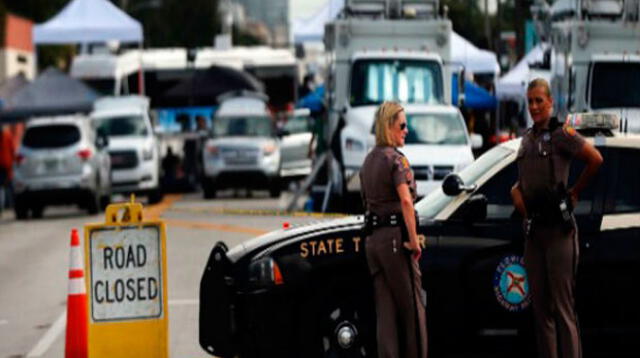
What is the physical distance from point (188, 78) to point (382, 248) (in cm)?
3852

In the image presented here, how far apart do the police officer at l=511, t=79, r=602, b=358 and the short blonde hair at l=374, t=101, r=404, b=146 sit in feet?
2.69

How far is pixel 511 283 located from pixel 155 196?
27382 mm

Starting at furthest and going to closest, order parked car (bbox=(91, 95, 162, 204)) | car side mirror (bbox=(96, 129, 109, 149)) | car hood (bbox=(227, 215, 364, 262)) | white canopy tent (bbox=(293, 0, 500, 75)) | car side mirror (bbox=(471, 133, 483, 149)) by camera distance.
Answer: parked car (bbox=(91, 95, 162, 204))
car side mirror (bbox=(96, 129, 109, 149))
white canopy tent (bbox=(293, 0, 500, 75))
car side mirror (bbox=(471, 133, 483, 149))
car hood (bbox=(227, 215, 364, 262))

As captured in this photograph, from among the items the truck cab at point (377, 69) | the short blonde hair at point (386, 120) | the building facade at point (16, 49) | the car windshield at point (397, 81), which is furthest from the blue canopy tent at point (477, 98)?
the building facade at point (16, 49)

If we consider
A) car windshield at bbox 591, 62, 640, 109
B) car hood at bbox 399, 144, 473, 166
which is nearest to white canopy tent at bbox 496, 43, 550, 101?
car hood at bbox 399, 144, 473, 166

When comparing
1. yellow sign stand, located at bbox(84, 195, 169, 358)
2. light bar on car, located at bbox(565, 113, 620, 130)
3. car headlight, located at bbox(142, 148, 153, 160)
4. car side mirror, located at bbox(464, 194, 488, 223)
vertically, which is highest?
light bar on car, located at bbox(565, 113, 620, 130)

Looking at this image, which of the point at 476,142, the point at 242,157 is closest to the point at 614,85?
the point at 476,142

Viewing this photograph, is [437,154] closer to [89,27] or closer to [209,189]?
[209,189]

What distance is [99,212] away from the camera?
33.1 metres

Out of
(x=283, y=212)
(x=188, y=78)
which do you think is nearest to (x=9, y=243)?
(x=283, y=212)

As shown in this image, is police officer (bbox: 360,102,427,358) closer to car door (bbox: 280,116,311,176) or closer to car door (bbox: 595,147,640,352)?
car door (bbox: 595,147,640,352)

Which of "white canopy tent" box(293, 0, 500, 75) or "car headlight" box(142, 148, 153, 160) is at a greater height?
"white canopy tent" box(293, 0, 500, 75)

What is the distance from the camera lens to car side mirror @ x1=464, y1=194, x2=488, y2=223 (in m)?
10.1

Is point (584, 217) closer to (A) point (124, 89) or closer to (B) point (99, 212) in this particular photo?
(B) point (99, 212)
